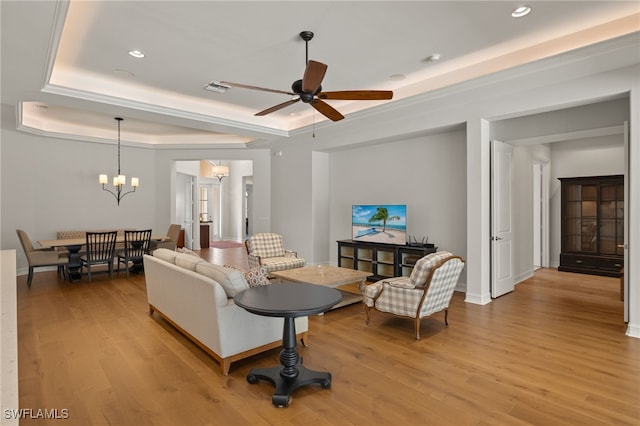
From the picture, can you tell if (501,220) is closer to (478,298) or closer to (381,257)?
(478,298)

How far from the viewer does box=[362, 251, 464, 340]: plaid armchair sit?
3.63 metres

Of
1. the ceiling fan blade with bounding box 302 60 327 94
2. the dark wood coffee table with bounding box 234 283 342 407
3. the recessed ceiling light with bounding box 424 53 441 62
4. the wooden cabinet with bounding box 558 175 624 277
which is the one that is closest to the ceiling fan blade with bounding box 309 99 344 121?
the ceiling fan blade with bounding box 302 60 327 94

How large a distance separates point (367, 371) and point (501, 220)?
11.1 feet

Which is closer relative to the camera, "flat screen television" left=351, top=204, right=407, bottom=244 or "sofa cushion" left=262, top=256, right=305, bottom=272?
"sofa cushion" left=262, top=256, right=305, bottom=272

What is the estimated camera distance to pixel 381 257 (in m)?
6.23

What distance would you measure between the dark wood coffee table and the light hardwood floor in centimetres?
8

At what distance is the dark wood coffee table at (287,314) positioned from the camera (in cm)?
244

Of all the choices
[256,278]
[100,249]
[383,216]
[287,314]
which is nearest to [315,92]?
[256,278]

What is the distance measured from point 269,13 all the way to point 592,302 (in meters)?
5.44

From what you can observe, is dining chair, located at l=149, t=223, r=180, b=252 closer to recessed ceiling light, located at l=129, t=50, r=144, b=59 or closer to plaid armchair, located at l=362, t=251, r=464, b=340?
recessed ceiling light, located at l=129, t=50, r=144, b=59

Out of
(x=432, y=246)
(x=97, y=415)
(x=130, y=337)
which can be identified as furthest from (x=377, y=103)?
(x=97, y=415)

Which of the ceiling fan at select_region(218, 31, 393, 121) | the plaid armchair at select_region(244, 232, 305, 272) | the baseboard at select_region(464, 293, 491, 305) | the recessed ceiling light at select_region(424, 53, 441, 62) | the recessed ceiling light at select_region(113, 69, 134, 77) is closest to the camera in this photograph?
the ceiling fan at select_region(218, 31, 393, 121)

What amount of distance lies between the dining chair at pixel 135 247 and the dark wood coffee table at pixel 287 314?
4907 millimetres

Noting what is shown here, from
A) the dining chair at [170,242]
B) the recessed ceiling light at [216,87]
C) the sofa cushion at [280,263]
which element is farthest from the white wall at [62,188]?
the sofa cushion at [280,263]
